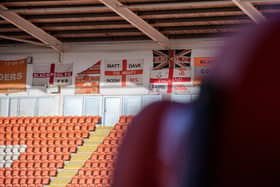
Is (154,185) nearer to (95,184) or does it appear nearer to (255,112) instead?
(255,112)

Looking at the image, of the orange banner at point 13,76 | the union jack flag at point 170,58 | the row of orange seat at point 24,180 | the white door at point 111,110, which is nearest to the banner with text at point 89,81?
the white door at point 111,110

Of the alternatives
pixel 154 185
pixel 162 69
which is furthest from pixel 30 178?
pixel 154 185

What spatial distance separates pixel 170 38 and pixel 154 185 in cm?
1991

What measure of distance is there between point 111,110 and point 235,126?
20678 millimetres

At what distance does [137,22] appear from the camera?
60.7 ft

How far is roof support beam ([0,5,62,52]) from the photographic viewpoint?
1872 centimetres

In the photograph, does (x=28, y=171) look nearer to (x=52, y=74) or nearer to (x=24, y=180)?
(x=24, y=180)

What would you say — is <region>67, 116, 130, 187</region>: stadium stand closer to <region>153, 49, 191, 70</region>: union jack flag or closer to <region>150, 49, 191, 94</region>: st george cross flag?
<region>150, 49, 191, 94</region>: st george cross flag

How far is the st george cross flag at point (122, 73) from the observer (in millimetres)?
20438

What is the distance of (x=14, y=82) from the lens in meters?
21.2

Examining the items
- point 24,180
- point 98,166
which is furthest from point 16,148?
point 98,166

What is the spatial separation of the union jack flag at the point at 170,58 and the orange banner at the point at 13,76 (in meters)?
4.27

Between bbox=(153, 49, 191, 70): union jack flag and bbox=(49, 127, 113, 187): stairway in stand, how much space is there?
2.51 m

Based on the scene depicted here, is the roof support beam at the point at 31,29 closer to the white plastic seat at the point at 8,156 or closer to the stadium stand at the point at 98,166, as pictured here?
the stadium stand at the point at 98,166
